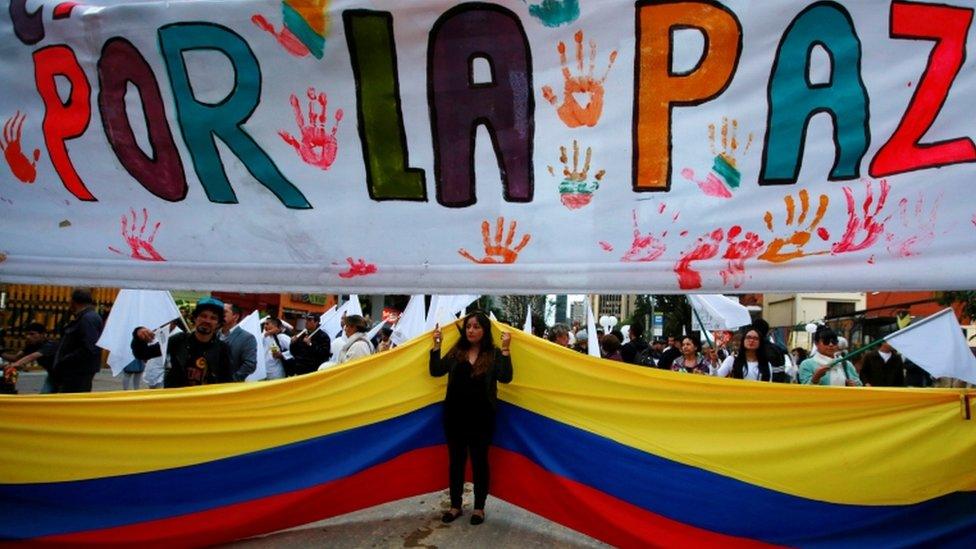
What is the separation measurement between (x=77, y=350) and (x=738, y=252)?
5.91 meters

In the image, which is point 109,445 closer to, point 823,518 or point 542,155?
point 542,155

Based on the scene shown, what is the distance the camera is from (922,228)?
2184 mm

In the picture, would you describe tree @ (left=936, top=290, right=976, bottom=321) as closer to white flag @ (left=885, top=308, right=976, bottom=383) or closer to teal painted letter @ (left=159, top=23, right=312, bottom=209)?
white flag @ (left=885, top=308, right=976, bottom=383)

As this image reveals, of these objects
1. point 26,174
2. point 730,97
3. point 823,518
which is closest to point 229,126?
point 26,174

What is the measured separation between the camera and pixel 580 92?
7.82 feet

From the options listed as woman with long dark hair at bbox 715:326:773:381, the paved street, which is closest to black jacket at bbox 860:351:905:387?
woman with long dark hair at bbox 715:326:773:381

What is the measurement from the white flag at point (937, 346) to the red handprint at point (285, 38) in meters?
6.10

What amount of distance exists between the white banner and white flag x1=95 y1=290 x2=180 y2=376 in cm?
545

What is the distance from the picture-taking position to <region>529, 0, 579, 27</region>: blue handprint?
2377 mm

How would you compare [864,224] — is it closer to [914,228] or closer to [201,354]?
[914,228]

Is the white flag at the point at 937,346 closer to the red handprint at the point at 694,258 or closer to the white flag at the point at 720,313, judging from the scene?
the white flag at the point at 720,313

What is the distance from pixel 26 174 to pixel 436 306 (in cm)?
703

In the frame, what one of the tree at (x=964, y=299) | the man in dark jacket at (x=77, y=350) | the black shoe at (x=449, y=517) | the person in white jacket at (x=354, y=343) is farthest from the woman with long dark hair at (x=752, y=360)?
the tree at (x=964, y=299)

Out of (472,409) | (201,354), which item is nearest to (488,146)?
(472,409)
